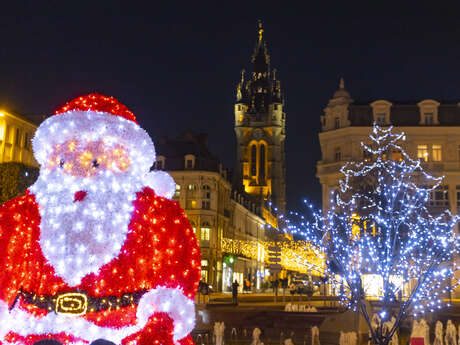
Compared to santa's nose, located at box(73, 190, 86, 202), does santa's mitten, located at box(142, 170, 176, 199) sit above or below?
above

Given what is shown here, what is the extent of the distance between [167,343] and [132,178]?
2.76 meters

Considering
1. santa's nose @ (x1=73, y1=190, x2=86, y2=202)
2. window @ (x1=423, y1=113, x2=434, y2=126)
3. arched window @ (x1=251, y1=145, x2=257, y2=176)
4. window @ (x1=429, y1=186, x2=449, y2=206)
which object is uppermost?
arched window @ (x1=251, y1=145, x2=257, y2=176)

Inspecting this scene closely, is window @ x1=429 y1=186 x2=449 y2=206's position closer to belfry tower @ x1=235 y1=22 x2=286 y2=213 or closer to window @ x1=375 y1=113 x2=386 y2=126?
window @ x1=375 y1=113 x2=386 y2=126

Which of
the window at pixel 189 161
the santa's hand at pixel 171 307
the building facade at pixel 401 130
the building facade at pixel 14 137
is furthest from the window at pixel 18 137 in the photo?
the santa's hand at pixel 171 307

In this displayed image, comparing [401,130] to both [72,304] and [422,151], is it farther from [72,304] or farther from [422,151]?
[72,304]

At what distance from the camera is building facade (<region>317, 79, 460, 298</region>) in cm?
4178

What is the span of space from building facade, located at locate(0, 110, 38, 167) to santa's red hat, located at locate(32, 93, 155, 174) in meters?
31.3

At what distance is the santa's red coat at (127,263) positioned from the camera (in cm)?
858

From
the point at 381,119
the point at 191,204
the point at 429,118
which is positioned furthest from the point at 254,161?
the point at 429,118

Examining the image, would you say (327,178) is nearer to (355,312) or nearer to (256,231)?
(355,312)

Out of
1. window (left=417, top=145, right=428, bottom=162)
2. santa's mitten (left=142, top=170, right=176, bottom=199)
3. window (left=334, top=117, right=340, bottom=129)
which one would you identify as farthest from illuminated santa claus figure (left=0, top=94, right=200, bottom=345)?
window (left=417, top=145, right=428, bottom=162)

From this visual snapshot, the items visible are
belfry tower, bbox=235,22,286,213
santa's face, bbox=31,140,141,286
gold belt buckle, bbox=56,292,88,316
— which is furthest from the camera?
belfry tower, bbox=235,22,286,213

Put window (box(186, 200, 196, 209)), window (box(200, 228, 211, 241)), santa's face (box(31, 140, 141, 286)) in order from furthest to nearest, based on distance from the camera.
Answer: window (box(186, 200, 196, 209)) < window (box(200, 228, 211, 241)) < santa's face (box(31, 140, 141, 286))

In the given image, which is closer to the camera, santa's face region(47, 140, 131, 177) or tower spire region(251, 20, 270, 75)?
santa's face region(47, 140, 131, 177)
